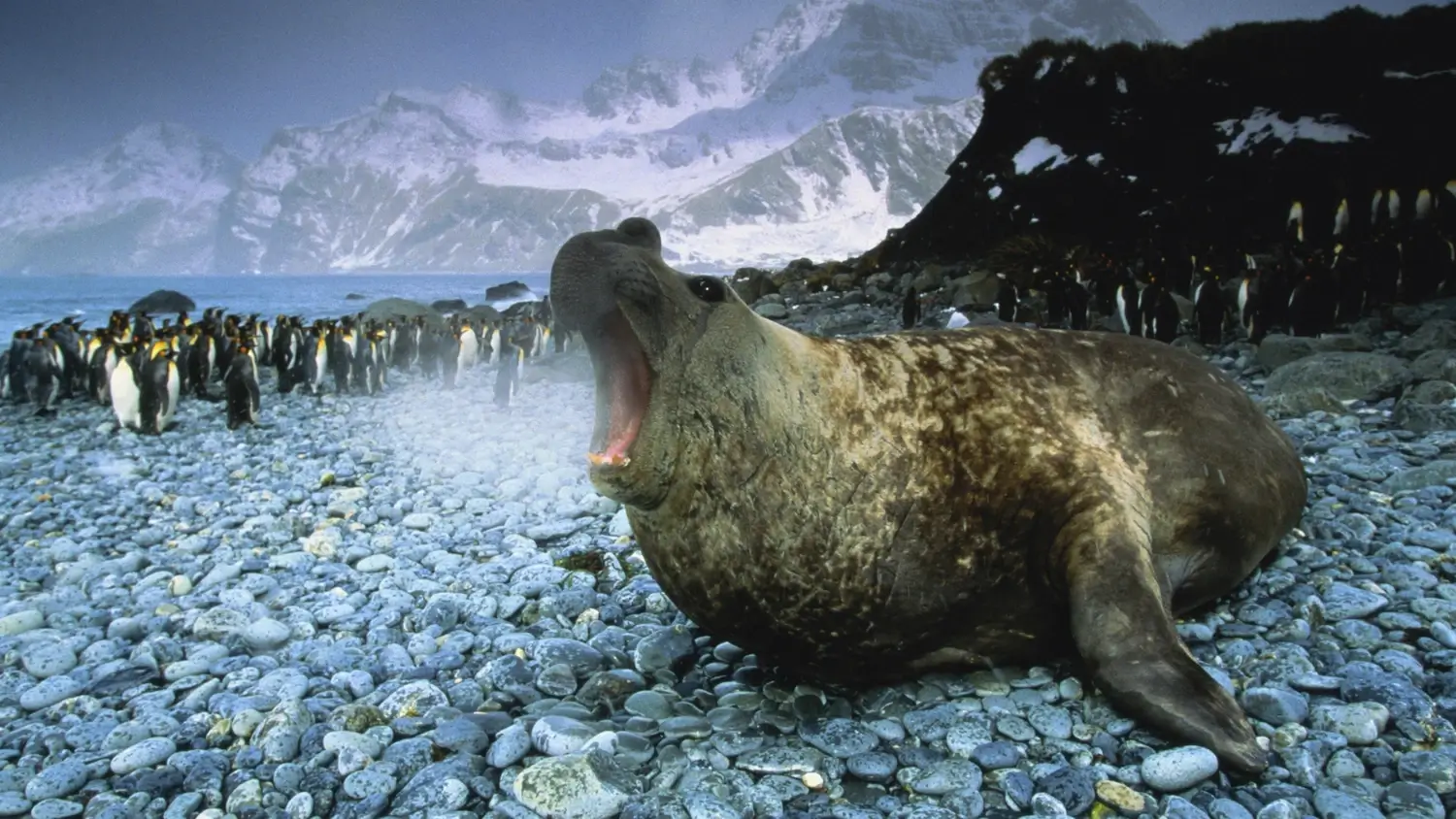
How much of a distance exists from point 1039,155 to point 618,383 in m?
22.3

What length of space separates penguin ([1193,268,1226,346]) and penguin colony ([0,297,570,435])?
8.05 m

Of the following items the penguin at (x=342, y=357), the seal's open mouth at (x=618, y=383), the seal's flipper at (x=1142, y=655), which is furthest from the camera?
the penguin at (x=342, y=357)

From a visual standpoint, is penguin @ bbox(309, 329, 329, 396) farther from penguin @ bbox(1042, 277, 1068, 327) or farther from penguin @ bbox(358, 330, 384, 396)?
penguin @ bbox(1042, 277, 1068, 327)

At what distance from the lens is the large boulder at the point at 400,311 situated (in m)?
23.7

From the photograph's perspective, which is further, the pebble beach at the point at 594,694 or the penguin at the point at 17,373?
the penguin at the point at 17,373

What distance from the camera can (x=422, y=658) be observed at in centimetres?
A: 328

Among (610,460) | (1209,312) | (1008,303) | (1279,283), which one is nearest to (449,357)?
(1008,303)

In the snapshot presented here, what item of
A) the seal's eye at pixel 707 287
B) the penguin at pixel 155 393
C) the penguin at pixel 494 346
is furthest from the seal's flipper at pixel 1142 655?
the penguin at pixel 494 346

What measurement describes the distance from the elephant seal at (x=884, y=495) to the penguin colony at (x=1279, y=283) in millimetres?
8248

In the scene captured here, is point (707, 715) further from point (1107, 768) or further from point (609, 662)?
point (1107, 768)

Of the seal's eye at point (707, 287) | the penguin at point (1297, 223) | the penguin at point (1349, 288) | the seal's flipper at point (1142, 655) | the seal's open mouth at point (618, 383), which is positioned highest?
the penguin at point (1297, 223)

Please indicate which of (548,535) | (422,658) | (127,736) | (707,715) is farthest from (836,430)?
(548,535)

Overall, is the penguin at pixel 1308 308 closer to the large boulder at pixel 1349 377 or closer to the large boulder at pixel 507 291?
the large boulder at pixel 1349 377

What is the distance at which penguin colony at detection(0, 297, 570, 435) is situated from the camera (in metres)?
11.9
